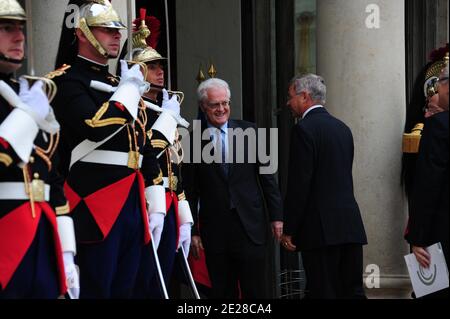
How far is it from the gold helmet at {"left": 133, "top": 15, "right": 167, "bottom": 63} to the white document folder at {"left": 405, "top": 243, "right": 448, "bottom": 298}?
6.76 ft

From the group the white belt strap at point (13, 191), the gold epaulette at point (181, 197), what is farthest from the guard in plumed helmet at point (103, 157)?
the gold epaulette at point (181, 197)

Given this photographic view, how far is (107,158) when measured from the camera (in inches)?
231

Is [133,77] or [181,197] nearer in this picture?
[133,77]

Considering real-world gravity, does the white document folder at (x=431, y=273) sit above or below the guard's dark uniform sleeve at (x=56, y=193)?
below

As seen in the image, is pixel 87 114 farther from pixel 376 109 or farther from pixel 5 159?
pixel 376 109

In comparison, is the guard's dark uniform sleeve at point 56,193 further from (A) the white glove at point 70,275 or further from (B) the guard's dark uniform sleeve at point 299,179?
(B) the guard's dark uniform sleeve at point 299,179

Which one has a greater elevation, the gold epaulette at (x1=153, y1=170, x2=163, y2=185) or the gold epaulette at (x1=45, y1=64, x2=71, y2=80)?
the gold epaulette at (x1=45, y1=64, x2=71, y2=80)

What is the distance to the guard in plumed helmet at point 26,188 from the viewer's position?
486cm

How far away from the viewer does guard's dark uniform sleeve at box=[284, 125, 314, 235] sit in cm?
685

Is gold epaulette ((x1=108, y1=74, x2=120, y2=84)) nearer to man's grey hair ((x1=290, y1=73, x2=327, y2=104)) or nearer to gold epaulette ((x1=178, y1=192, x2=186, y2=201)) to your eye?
gold epaulette ((x1=178, y1=192, x2=186, y2=201))

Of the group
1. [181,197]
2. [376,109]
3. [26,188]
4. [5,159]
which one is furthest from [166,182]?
[376,109]

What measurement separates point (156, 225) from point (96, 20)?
45.5 inches

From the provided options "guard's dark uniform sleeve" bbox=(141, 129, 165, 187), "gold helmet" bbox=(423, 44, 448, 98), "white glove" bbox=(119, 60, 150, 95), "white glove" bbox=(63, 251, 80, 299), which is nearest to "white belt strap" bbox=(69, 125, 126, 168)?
"white glove" bbox=(119, 60, 150, 95)

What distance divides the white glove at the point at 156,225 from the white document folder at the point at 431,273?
135 centimetres
